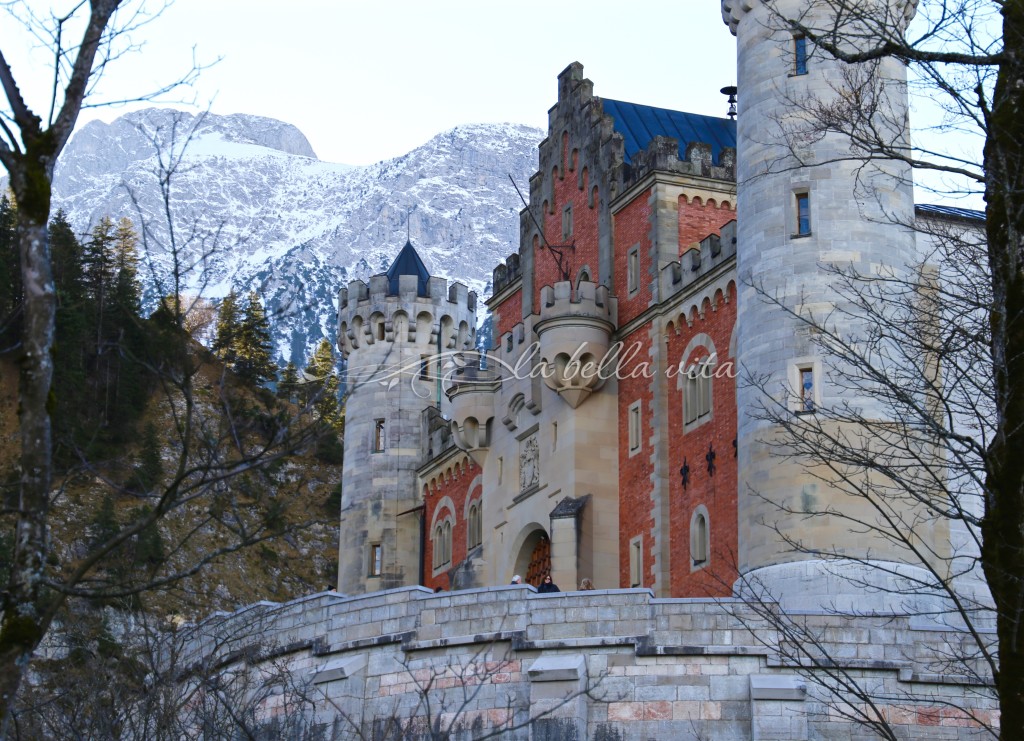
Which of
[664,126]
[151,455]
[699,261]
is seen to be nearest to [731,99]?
[664,126]

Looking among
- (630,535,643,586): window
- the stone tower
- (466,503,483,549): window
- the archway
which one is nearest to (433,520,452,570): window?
the stone tower

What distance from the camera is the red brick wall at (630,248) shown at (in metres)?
40.5

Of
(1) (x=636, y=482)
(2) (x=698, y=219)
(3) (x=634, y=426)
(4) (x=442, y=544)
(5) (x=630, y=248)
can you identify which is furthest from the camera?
(4) (x=442, y=544)

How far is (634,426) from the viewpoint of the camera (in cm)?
4006

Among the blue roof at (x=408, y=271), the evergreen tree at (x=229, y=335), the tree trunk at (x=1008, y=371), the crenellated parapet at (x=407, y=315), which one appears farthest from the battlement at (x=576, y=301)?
the tree trunk at (x=1008, y=371)

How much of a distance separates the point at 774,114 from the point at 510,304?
1745 centimetres

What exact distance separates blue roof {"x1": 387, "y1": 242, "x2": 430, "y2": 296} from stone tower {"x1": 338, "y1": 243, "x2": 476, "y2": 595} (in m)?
0.05

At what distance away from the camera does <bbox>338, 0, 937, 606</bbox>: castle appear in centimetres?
3105

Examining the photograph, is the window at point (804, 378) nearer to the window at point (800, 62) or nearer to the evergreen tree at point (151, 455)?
the window at point (800, 62)

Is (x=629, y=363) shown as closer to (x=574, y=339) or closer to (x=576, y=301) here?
(x=574, y=339)

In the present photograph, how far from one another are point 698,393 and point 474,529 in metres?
11.6

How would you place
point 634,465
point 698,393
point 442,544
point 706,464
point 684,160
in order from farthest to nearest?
point 442,544 < point 684,160 < point 634,465 < point 698,393 < point 706,464

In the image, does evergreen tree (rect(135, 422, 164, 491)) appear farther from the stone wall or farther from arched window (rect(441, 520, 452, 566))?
the stone wall

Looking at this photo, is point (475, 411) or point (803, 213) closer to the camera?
point (803, 213)
